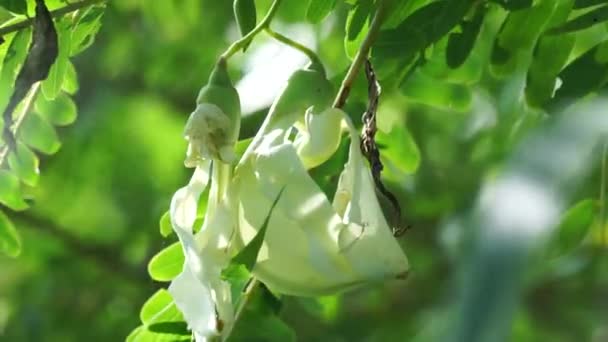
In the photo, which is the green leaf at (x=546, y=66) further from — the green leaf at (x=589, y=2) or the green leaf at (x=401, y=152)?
the green leaf at (x=401, y=152)

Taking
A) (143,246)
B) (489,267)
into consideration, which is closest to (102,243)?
(143,246)

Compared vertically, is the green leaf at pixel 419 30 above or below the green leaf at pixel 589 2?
below

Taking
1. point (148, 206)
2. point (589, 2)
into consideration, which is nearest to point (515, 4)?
point (589, 2)

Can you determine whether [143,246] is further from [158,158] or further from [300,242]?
[300,242]

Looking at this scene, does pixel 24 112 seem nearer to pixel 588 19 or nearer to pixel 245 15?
pixel 245 15

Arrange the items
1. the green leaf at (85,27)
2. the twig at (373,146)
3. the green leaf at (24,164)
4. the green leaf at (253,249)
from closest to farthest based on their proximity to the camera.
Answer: the green leaf at (253,249)
the twig at (373,146)
the green leaf at (85,27)
the green leaf at (24,164)

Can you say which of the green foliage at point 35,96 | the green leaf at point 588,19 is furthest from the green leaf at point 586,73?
the green foliage at point 35,96

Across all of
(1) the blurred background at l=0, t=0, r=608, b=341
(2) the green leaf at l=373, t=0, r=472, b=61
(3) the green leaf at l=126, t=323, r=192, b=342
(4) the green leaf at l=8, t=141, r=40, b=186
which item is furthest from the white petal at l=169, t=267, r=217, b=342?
(1) the blurred background at l=0, t=0, r=608, b=341
